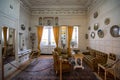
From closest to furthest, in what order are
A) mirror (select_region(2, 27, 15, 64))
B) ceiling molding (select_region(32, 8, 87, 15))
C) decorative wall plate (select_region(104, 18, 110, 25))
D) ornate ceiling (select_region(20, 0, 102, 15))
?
mirror (select_region(2, 27, 15, 64))
decorative wall plate (select_region(104, 18, 110, 25))
ornate ceiling (select_region(20, 0, 102, 15))
ceiling molding (select_region(32, 8, 87, 15))

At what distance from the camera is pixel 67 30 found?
1083 centimetres

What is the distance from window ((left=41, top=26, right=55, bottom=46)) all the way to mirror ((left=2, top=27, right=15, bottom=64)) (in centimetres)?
550

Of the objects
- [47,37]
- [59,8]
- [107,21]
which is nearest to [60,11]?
[59,8]

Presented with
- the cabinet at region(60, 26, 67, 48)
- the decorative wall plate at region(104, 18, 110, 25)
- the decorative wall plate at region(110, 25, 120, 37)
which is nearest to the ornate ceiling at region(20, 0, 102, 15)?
the cabinet at region(60, 26, 67, 48)

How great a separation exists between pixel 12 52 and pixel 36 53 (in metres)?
4.17

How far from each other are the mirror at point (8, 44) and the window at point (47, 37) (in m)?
5.50

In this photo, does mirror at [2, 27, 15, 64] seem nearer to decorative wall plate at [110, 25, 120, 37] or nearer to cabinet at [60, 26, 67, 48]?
decorative wall plate at [110, 25, 120, 37]

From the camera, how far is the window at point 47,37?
11055mm

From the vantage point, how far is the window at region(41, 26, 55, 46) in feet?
36.3

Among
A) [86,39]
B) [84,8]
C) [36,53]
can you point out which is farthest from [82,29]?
[36,53]

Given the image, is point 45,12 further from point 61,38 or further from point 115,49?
point 115,49

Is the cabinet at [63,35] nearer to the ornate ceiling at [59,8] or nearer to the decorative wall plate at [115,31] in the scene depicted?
the ornate ceiling at [59,8]

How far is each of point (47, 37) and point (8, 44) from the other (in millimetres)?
6107

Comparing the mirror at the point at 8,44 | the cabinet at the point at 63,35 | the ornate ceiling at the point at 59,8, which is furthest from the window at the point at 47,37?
the mirror at the point at 8,44
